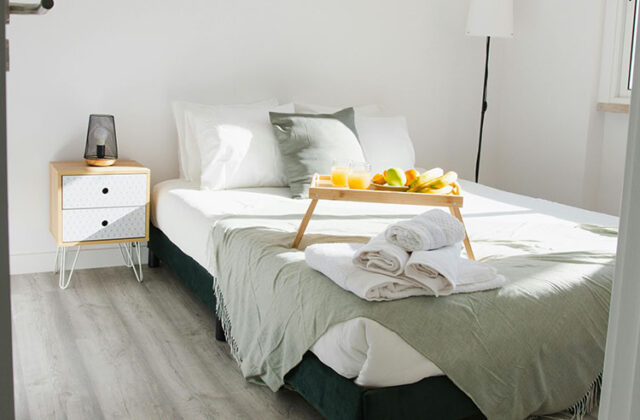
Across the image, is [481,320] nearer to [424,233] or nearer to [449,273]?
[449,273]

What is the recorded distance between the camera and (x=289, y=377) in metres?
2.07

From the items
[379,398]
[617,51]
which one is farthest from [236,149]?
[617,51]

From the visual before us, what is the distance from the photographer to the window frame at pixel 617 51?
4.09 metres

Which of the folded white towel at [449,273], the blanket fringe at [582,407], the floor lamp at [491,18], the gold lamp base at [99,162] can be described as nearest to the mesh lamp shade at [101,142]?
the gold lamp base at [99,162]

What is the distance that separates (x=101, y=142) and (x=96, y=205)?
34cm

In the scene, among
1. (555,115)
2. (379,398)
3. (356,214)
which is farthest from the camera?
(555,115)

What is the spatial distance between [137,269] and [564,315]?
2436 millimetres

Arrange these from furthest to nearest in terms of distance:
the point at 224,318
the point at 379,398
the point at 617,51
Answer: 1. the point at 617,51
2. the point at 224,318
3. the point at 379,398

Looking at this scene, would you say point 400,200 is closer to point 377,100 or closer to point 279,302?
point 279,302

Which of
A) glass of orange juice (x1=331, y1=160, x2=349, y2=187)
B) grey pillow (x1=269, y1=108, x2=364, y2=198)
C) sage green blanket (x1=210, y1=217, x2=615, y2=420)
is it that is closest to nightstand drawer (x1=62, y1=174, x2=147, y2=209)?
grey pillow (x1=269, y1=108, x2=364, y2=198)

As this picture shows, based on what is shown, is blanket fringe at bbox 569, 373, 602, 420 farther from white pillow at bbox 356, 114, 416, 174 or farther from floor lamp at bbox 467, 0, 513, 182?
floor lamp at bbox 467, 0, 513, 182

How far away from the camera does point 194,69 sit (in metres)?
3.86

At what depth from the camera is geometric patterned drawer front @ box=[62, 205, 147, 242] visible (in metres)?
3.31

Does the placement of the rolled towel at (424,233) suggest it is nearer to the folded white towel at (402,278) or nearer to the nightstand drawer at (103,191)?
the folded white towel at (402,278)
